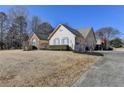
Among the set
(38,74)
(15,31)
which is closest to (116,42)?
(15,31)

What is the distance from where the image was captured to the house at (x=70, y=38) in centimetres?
2461

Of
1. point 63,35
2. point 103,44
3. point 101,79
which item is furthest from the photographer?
point 103,44

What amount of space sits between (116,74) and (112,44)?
106 ft

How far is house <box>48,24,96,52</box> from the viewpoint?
24609 mm

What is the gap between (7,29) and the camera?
33656 millimetres

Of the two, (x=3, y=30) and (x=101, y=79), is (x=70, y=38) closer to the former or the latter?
(x=3, y=30)

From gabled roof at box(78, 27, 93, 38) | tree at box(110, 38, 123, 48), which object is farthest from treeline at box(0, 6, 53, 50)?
tree at box(110, 38, 123, 48)

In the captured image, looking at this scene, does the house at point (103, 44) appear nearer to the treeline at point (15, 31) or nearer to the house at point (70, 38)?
the house at point (70, 38)

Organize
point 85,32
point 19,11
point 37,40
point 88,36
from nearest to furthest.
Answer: point 19,11, point 85,32, point 88,36, point 37,40

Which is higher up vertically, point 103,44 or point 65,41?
point 65,41

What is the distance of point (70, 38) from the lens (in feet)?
80.8

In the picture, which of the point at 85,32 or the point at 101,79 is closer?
the point at 101,79

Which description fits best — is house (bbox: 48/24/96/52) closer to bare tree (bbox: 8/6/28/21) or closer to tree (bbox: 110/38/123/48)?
bare tree (bbox: 8/6/28/21)

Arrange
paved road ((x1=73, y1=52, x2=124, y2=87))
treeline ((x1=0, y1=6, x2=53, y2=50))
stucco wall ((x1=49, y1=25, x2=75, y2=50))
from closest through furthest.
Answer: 1. paved road ((x1=73, y1=52, x2=124, y2=87))
2. stucco wall ((x1=49, y1=25, x2=75, y2=50))
3. treeline ((x1=0, y1=6, x2=53, y2=50))
